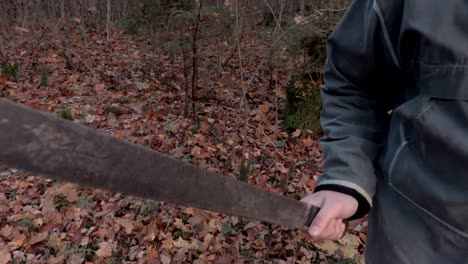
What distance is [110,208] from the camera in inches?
145

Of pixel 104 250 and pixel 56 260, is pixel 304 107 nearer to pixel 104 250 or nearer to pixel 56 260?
pixel 104 250

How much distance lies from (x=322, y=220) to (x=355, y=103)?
364 mm

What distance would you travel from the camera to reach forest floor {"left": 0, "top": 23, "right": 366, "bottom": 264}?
10.3ft

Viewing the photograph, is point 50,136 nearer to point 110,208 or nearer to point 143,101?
point 110,208

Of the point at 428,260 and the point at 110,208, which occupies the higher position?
the point at 428,260

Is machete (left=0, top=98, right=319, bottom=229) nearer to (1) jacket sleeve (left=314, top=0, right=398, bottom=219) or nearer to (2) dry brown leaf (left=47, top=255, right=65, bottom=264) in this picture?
(1) jacket sleeve (left=314, top=0, right=398, bottom=219)

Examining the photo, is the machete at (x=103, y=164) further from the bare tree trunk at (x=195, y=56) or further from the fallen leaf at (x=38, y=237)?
the bare tree trunk at (x=195, y=56)

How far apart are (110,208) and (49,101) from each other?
3517 millimetres

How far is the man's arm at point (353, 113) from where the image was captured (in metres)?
0.98

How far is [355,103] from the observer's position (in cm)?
109

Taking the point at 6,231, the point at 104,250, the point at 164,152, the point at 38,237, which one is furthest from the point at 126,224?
the point at 164,152

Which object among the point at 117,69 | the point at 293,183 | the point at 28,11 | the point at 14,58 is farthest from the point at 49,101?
the point at 28,11

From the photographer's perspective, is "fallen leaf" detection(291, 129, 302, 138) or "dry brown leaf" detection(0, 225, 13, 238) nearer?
"dry brown leaf" detection(0, 225, 13, 238)

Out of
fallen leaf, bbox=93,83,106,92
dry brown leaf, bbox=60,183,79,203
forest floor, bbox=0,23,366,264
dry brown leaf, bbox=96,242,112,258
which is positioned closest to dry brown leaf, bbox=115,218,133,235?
forest floor, bbox=0,23,366,264
